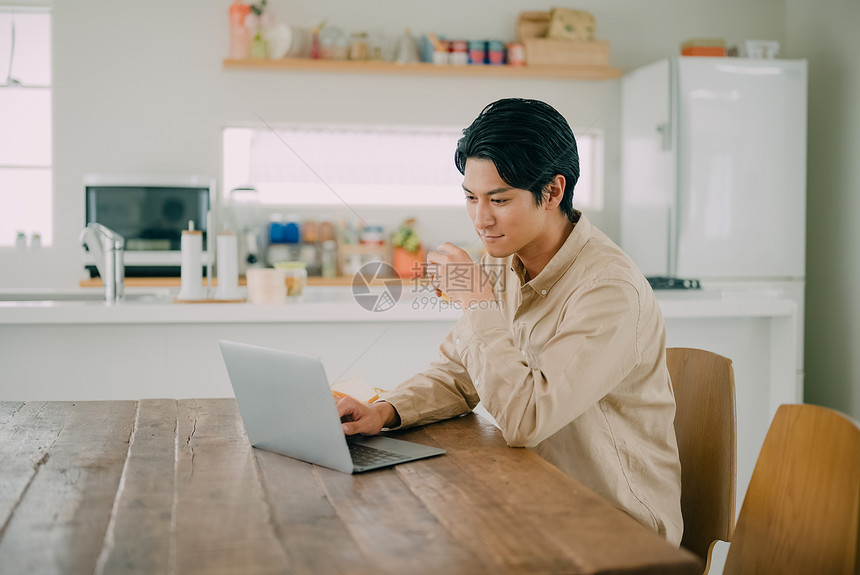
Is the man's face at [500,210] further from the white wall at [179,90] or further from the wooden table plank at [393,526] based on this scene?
the white wall at [179,90]

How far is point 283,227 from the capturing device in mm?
4746

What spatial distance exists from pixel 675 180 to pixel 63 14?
11.9 ft

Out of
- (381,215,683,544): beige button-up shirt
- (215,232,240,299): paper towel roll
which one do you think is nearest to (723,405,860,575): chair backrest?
(381,215,683,544): beige button-up shirt

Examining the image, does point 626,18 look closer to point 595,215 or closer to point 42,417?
point 595,215

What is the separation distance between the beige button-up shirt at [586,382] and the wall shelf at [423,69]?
332 centimetres

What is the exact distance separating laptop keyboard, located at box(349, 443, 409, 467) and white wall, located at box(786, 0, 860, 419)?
3.80 metres

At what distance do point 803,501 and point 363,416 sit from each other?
0.70 meters

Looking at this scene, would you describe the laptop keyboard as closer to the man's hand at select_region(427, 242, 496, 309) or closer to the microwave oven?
the man's hand at select_region(427, 242, 496, 309)

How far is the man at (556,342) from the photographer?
4.24ft

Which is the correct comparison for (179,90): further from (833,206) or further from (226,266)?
(833,206)

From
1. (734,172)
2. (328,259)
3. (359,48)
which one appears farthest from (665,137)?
(328,259)

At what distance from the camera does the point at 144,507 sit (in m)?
0.98

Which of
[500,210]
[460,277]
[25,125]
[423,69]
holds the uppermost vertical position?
[423,69]

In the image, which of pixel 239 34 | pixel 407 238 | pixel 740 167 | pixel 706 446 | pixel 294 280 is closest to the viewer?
pixel 706 446
